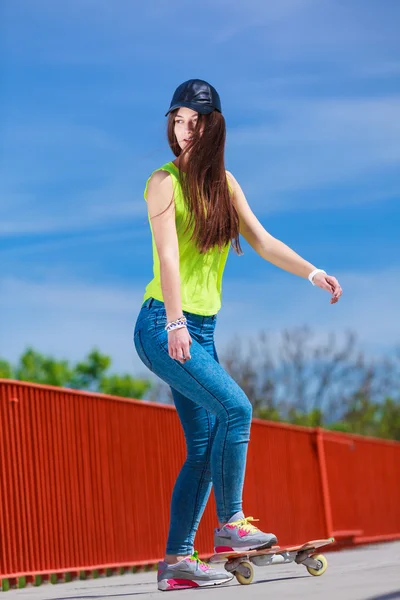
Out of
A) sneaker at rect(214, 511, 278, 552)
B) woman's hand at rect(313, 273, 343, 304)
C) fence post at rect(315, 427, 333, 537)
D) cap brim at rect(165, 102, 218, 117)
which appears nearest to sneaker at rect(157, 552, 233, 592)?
sneaker at rect(214, 511, 278, 552)

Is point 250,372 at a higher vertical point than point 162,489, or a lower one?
higher

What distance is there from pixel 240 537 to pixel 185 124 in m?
1.65

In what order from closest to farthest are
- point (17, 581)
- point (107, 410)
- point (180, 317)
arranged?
1. point (180, 317)
2. point (17, 581)
3. point (107, 410)

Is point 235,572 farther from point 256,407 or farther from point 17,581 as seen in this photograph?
point 256,407

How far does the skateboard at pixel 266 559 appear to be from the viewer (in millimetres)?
4176

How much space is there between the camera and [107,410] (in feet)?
29.5

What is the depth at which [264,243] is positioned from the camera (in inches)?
175

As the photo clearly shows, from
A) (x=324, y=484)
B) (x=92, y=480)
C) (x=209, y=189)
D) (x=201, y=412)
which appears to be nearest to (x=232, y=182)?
(x=209, y=189)

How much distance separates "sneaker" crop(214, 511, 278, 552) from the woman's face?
1.50 m

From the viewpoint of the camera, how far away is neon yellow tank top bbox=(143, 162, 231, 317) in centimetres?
416

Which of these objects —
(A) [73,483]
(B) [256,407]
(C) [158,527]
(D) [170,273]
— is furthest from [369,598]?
(B) [256,407]

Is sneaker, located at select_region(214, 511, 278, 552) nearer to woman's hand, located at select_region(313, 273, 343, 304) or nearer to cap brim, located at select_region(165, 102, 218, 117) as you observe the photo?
woman's hand, located at select_region(313, 273, 343, 304)

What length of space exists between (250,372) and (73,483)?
47871 mm

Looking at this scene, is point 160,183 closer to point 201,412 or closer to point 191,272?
point 191,272
